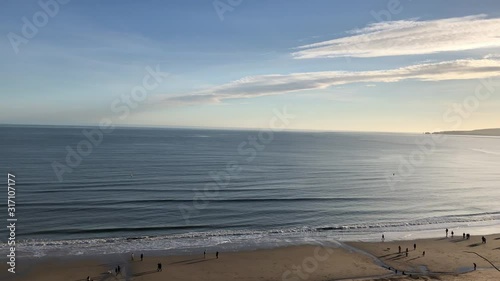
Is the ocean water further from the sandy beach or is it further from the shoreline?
the sandy beach

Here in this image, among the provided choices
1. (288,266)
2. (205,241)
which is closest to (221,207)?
(205,241)

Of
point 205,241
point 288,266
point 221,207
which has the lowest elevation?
point 288,266

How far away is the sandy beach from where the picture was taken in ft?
106

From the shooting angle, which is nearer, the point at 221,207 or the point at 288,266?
the point at 288,266

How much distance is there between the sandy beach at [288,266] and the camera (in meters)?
32.3

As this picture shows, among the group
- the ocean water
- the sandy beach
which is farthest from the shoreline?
the sandy beach

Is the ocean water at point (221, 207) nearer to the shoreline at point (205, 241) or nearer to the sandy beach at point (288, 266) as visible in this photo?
the shoreline at point (205, 241)

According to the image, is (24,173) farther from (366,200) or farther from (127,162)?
(366,200)

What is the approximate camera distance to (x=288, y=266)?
Result: 35.1m

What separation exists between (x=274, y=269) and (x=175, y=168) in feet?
227

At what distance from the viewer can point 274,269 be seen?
112ft

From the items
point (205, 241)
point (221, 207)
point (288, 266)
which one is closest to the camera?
point (288, 266)

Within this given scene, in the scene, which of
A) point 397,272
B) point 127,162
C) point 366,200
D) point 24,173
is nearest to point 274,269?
point 397,272

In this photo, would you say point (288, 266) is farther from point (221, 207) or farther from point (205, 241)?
point (221, 207)
